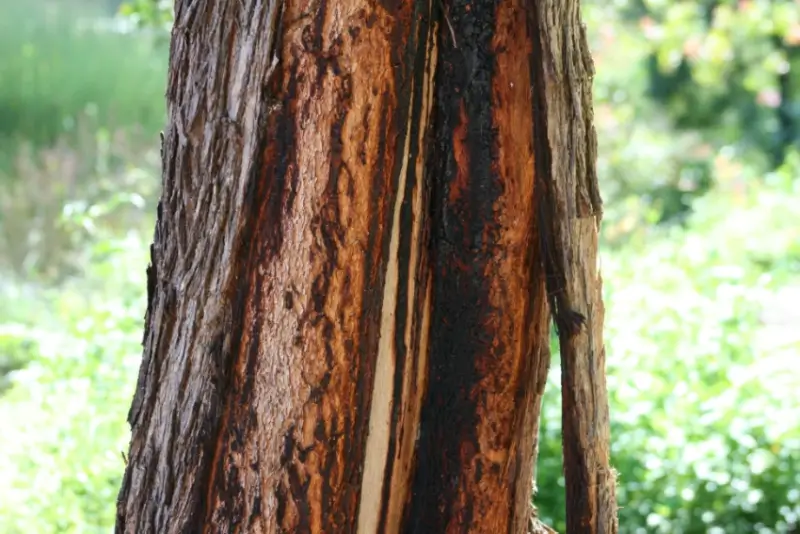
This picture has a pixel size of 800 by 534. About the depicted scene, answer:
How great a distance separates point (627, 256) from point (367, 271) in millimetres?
5031

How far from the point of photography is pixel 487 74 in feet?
4.75

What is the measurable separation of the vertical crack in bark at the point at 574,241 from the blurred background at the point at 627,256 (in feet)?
5.72

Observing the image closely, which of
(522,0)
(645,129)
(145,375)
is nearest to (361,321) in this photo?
(145,375)

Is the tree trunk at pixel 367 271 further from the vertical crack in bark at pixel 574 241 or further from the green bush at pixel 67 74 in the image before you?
the green bush at pixel 67 74

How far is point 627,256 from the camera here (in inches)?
245

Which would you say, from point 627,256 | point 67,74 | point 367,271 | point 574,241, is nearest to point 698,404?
point 574,241

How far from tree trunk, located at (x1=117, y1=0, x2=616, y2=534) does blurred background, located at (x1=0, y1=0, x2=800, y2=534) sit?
186 centimetres

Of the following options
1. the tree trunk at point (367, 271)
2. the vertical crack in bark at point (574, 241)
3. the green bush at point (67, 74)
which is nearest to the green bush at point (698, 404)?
the vertical crack in bark at point (574, 241)

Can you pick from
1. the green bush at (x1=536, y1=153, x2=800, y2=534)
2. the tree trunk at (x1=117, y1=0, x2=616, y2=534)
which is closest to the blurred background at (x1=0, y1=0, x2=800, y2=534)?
the green bush at (x1=536, y1=153, x2=800, y2=534)

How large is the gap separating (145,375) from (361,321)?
1.21ft

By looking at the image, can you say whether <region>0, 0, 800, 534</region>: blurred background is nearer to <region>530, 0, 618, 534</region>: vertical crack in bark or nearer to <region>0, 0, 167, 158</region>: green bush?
<region>0, 0, 167, 158</region>: green bush

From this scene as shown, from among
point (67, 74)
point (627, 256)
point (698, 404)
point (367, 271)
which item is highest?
point (67, 74)

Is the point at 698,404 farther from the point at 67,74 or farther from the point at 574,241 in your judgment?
the point at 67,74

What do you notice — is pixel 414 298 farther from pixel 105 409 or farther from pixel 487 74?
pixel 105 409
